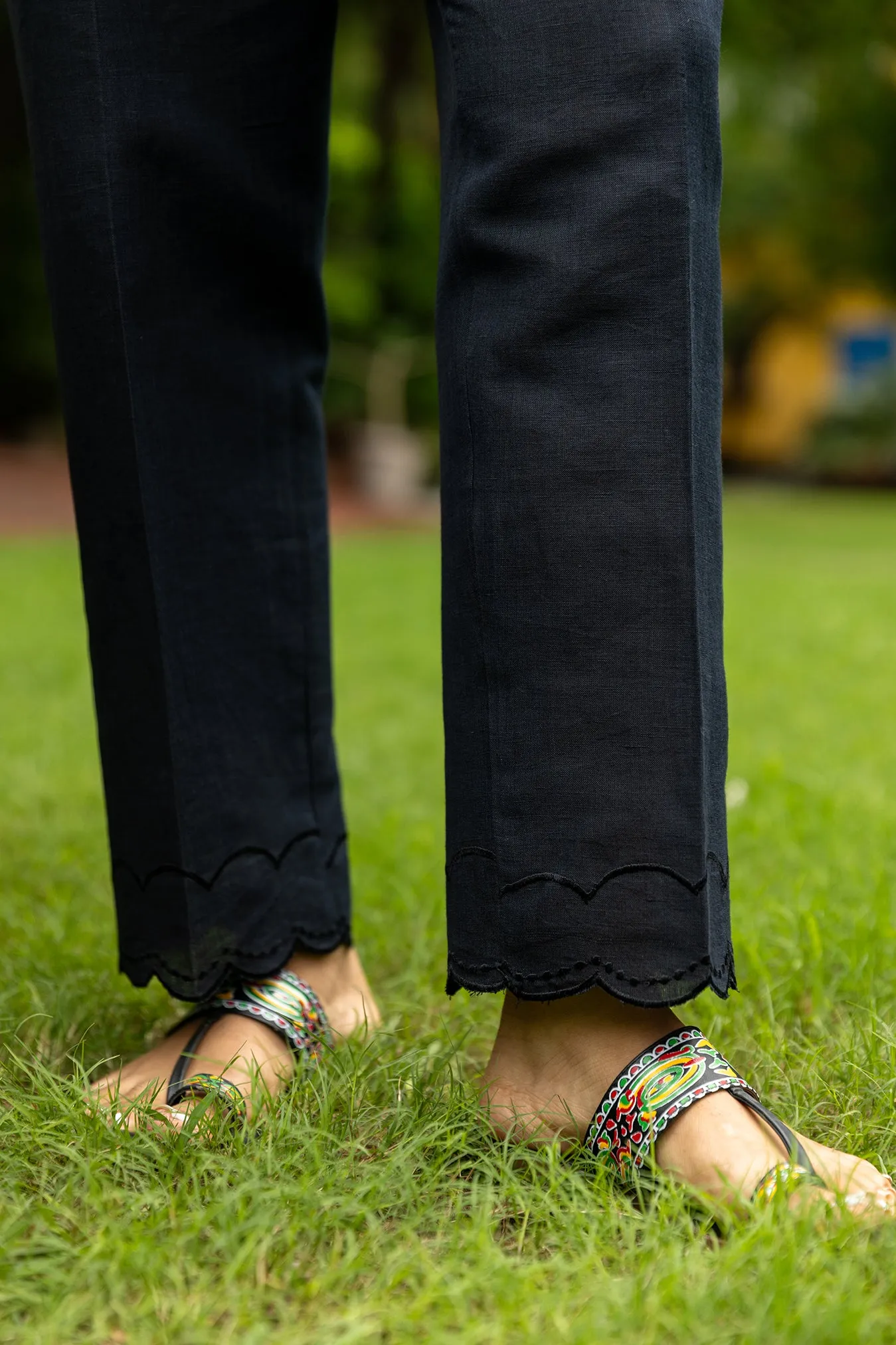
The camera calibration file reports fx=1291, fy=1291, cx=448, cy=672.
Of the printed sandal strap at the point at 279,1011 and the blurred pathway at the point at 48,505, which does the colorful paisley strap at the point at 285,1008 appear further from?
the blurred pathway at the point at 48,505

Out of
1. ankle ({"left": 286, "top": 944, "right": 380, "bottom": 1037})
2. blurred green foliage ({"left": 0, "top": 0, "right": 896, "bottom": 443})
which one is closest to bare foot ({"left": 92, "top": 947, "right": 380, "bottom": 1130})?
ankle ({"left": 286, "top": 944, "right": 380, "bottom": 1037})

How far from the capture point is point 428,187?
14.0m

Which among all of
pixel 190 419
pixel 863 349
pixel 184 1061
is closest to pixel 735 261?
pixel 863 349

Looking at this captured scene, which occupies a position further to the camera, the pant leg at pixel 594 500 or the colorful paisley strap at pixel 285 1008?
the colorful paisley strap at pixel 285 1008

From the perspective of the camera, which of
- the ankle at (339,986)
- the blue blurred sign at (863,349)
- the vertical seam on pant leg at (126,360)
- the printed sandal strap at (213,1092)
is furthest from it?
the blue blurred sign at (863,349)

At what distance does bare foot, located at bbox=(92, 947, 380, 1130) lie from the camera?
3.07ft

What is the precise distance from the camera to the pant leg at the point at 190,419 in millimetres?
1023

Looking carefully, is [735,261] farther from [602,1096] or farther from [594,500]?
[602,1096]

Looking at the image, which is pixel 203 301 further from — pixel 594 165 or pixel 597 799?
pixel 597 799

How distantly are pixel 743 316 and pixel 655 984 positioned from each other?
56.1ft

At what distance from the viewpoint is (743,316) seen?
1681 centimetres

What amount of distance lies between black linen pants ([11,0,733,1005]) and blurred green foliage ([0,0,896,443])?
921 centimetres

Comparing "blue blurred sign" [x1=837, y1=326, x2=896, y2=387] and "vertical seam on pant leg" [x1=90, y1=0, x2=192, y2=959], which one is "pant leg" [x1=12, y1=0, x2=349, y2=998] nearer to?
"vertical seam on pant leg" [x1=90, y1=0, x2=192, y2=959]

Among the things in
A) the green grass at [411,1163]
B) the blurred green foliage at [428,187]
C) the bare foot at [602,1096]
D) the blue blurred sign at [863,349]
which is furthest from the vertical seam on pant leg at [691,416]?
the blue blurred sign at [863,349]
